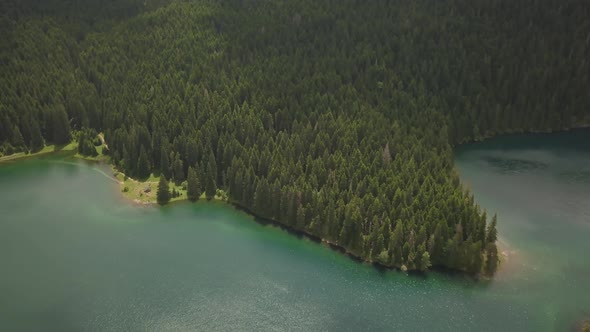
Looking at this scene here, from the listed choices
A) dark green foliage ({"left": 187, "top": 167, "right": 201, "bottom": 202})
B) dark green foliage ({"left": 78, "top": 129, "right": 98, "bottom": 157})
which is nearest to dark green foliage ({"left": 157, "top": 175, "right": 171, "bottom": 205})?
dark green foliage ({"left": 187, "top": 167, "right": 201, "bottom": 202})

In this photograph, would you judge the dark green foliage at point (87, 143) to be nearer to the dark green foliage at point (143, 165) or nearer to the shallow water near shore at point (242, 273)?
the shallow water near shore at point (242, 273)

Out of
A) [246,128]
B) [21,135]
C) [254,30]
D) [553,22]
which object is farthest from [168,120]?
[553,22]

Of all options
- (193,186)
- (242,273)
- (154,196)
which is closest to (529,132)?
(193,186)

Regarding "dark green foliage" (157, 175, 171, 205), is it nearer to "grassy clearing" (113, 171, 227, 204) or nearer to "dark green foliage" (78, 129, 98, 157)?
"grassy clearing" (113, 171, 227, 204)

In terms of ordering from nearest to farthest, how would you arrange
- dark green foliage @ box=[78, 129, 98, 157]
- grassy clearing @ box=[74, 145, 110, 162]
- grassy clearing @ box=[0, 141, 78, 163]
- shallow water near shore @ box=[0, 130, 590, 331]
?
shallow water near shore @ box=[0, 130, 590, 331]
grassy clearing @ box=[74, 145, 110, 162]
dark green foliage @ box=[78, 129, 98, 157]
grassy clearing @ box=[0, 141, 78, 163]

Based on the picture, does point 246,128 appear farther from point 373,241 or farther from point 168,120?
point 373,241
